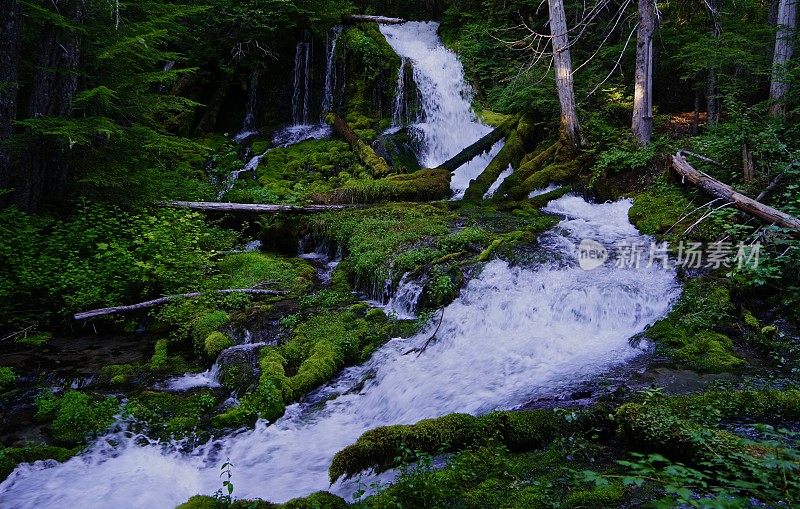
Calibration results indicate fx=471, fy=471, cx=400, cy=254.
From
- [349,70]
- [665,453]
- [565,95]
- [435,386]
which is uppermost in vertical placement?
[349,70]

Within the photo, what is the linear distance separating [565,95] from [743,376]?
9595 mm

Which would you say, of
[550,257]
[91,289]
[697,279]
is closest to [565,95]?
[550,257]

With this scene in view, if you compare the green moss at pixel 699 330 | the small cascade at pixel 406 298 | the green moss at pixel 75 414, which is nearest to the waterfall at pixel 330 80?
the small cascade at pixel 406 298

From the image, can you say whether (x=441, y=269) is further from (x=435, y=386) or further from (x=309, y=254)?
(x=309, y=254)

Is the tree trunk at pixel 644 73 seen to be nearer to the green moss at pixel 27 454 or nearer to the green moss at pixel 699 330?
the green moss at pixel 699 330

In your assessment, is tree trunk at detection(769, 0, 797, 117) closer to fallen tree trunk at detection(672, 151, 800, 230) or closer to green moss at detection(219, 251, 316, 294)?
fallen tree trunk at detection(672, 151, 800, 230)

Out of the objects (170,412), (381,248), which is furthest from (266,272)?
(170,412)

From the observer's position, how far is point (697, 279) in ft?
23.1

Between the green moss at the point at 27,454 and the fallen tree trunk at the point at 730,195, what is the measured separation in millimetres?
9145

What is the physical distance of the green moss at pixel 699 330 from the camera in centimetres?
549

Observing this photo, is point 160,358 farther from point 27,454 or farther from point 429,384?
point 429,384

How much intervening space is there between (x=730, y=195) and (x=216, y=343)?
27.9ft

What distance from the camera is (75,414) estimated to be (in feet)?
18.3

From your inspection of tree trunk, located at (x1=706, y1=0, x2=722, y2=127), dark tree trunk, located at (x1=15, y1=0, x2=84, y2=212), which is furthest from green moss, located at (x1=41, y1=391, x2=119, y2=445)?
tree trunk, located at (x1=706, y1=0, x2=722, y2=127)
